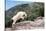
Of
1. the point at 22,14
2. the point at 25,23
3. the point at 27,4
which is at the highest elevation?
the point at 27,4

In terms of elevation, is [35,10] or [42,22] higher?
[35,10]

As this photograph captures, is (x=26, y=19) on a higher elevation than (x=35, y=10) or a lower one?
lower

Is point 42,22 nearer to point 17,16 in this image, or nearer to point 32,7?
point 32,7

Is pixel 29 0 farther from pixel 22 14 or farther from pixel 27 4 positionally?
pixel 22 14

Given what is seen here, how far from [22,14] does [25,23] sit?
122mm

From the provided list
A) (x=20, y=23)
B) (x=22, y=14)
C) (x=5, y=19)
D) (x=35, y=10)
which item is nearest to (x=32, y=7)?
(x=35, y=10)

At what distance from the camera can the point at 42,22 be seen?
1.14m

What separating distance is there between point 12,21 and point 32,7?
0.32 m

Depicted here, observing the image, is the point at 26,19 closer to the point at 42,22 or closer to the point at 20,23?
the point at 20,23
